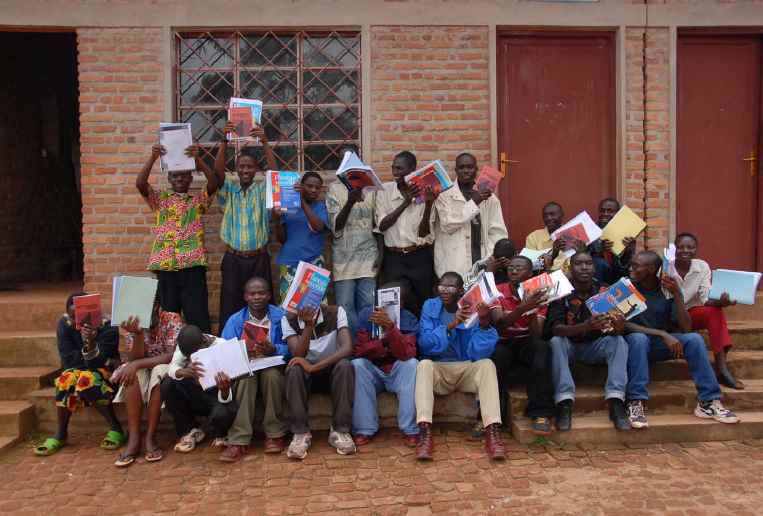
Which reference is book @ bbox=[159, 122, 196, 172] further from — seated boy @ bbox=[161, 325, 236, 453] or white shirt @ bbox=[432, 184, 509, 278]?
white shirt @ bbox=[432, 184, 509, 278]

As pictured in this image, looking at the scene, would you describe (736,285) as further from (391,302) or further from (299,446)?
(299,446)

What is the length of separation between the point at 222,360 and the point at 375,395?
1145 millimetres

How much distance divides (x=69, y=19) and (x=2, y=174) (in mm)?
2831

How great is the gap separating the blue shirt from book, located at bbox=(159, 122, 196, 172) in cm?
94

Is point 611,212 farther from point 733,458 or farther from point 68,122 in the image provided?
point 68,122

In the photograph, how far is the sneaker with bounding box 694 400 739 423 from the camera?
4.46 meters

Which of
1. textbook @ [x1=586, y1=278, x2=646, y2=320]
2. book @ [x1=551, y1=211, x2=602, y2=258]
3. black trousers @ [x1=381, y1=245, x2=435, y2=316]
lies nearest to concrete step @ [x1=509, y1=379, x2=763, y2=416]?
textbook @ [x1=586, y1=278, x2=646, y2=320]

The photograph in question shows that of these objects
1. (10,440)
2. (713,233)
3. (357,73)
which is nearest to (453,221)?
(357,73)

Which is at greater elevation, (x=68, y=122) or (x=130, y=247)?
(x=68, y=122)

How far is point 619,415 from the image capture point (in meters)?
4.44

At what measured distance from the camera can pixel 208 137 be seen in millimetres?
5988

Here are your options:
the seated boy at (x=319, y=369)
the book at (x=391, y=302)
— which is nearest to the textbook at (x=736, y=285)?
the book at (x=391, y=302)

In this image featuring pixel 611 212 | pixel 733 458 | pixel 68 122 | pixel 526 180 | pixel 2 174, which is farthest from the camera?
pixel 68 122

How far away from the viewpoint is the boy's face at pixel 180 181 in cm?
529
